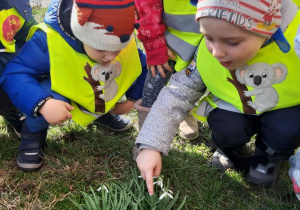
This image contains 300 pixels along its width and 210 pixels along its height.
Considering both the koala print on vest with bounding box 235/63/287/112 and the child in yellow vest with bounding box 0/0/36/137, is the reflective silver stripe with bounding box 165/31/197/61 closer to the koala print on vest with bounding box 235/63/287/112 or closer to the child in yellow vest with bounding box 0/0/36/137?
the koala print on vest with bounding box 235/63/287/112

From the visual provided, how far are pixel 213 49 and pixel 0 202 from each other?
122cm

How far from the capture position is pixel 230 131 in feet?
6.48

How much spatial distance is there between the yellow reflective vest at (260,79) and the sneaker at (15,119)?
1.17m

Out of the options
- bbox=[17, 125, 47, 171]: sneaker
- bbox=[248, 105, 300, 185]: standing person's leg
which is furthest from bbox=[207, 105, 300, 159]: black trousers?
bbox=[17, 125, 47, 171]: sneaker

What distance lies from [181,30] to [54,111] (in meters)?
0.74

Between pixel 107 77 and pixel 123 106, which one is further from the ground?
pixel 107 77

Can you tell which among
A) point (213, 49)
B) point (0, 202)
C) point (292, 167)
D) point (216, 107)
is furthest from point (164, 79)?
point (0, 202)

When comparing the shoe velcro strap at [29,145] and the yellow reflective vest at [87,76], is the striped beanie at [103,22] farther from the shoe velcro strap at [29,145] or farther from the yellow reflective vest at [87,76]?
the shoe velcro strap at [29,145]

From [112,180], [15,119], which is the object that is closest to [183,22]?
[112,180]

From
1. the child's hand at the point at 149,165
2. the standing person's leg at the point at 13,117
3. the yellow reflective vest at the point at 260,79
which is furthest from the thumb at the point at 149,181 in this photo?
the standing person's leg at the point at 13,117

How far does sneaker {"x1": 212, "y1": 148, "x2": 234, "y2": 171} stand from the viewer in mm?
2143

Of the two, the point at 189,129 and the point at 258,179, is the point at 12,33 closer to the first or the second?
the point at 189,129

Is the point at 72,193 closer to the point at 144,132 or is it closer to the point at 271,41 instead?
the point at 144,132

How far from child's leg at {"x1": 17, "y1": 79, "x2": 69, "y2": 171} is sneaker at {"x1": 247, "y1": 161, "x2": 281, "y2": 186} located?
3.49ft
